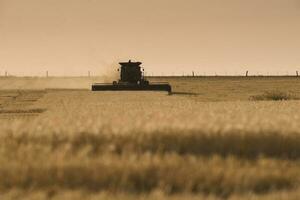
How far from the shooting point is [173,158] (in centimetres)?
1009

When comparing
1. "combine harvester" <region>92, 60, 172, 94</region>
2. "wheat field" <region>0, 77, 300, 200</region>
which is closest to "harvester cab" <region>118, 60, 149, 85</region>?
"combine harvester" <region>92, 60, 172, 94</region>

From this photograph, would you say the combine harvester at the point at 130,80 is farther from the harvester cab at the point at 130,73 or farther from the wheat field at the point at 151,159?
the wheat field at the point at 151,159

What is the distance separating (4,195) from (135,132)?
2.67 metres

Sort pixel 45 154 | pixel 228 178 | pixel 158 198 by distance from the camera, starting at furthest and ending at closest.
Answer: pixel 45 154
pixel 228 178
pixel 158 198

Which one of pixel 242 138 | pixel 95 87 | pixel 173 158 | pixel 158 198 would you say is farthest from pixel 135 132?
pixel 95 87

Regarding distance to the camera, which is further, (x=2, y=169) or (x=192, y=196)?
(x=2, y=169)

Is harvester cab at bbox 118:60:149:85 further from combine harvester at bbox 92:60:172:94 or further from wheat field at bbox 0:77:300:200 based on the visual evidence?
wheat field at bbox 0:77:300:200

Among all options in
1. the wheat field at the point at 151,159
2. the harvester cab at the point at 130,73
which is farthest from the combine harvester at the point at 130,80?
the wheat field at the point at 151,159

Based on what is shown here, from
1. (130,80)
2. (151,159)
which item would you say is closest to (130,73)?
(130,80)

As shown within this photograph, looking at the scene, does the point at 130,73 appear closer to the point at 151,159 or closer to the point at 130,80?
the point at 130,80

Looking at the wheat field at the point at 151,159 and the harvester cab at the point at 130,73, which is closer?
the wheat field at the point at 151,159

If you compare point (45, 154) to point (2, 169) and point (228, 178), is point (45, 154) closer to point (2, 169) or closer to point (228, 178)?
point (2, 169)

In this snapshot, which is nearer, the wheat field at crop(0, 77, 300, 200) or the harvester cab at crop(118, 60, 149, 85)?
the wheat field at crop(0, 77, 300, 200)

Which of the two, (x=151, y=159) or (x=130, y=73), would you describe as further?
(x=130, y=73)
